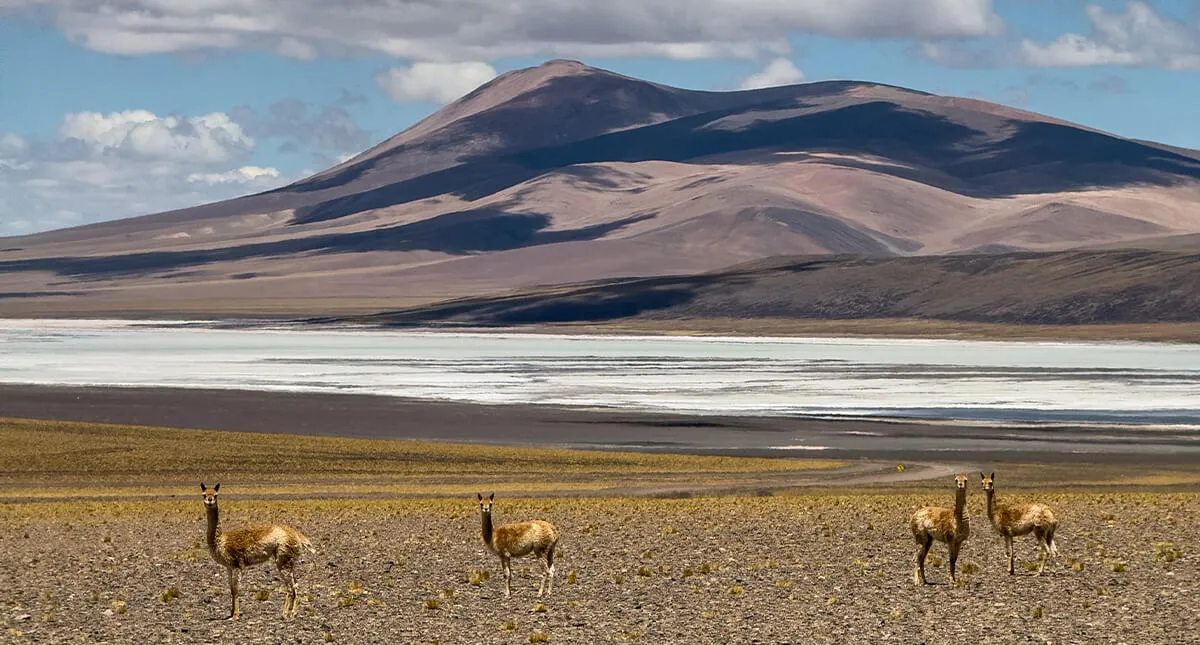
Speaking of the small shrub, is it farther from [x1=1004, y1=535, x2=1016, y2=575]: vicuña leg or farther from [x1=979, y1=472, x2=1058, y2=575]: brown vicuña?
[x1=1004, y1=535, x2=1016, y2=575]: vicuña leg

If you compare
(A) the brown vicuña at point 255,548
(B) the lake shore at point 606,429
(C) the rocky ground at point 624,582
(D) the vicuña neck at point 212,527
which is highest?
(D) the vicuña neck at point 212,527

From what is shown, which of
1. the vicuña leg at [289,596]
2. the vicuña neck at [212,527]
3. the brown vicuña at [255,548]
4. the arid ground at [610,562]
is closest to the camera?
the vicuña neck at [212,527]

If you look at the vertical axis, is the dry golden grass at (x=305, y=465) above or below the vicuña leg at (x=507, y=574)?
below

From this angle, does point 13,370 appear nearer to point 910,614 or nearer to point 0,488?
point 0,488

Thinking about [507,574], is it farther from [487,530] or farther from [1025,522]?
[1025,522]

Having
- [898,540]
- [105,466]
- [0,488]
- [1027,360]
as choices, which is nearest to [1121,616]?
[898,540]

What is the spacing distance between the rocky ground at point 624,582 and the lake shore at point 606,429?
19035 mm

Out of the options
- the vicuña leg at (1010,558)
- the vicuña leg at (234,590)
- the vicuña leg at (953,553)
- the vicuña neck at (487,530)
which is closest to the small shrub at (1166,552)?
the vicuña leg at (1010,558)

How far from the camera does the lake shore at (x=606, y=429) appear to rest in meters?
52.0

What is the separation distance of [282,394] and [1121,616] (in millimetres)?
60890

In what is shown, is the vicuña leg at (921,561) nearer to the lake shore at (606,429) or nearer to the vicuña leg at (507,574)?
the vicuña leg at (507,574)

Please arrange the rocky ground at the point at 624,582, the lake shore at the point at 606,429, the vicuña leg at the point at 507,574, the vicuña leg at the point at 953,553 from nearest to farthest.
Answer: the rocky ground at the point at 624,582
the vicuña leg at the point at 507,574
the vicuña leg at the point at 953,553
the lake shore at the point at 606,429

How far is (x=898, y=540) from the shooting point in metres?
27.5

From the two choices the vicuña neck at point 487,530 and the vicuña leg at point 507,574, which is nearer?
the vicuña neck at point 487,530
